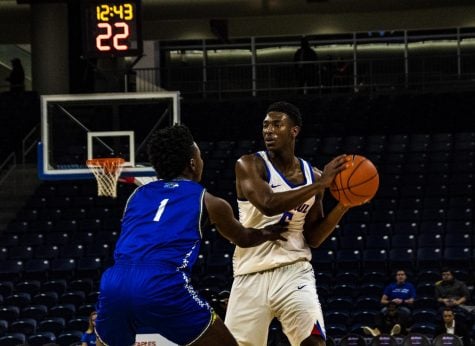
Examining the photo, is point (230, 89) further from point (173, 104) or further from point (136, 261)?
point (136, 261)

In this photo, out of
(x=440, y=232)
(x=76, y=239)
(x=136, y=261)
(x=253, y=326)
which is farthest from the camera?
(x=76, y=239)

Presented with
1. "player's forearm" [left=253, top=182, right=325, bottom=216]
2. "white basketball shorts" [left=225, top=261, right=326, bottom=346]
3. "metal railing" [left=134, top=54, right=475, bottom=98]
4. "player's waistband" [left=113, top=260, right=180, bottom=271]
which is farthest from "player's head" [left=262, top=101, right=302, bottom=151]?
"metal railing" [left=134, top=54, right=475, bottom=98]

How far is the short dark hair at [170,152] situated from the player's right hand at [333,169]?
1.03 meters

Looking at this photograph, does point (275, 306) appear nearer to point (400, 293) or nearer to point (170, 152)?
point (170, 152)

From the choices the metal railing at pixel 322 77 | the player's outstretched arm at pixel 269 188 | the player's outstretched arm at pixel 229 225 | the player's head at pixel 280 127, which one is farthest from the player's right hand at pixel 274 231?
the metal railing at pixel 322 77

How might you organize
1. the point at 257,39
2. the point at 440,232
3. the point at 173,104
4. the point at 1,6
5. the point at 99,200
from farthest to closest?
the point at 257,39 → the point at 1,6 → the point at 99,200 → the point at 440,232 → the point at 173,104

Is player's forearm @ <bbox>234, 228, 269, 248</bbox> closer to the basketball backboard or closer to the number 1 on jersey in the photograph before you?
the number 1 on jersey

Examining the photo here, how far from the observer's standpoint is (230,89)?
2416 centimetres

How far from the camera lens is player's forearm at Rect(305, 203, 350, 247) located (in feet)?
20.6

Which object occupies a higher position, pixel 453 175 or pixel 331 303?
pixel 453 175

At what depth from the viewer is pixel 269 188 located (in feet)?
20.0

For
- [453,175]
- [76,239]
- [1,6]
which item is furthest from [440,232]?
[1,6]

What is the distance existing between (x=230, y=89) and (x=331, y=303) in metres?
10.1

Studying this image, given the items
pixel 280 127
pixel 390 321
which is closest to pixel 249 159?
pixel 280 127
